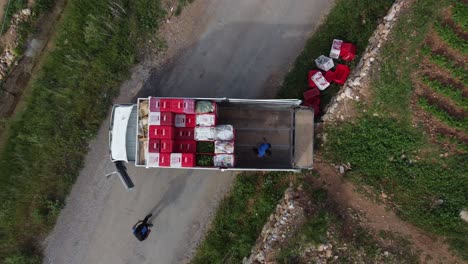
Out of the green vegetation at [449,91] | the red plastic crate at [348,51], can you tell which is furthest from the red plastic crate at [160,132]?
the green vegetation at [449,91]

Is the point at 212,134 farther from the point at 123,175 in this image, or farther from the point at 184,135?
the point at 123,175

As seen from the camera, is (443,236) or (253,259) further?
(253,259)

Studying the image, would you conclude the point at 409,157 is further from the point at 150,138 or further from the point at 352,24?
the point at 150,138

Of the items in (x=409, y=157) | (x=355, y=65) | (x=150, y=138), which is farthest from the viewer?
(x=355, y=65)

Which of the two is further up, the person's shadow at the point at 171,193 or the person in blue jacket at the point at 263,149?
the person in blue jacket at the point at 263,149

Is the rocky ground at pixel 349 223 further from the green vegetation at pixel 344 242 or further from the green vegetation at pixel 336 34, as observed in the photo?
the green vegetation at pixel 336 34

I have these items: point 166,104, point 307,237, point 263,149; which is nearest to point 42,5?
point 166,104

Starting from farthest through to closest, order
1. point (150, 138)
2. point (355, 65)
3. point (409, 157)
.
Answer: point (355, 65), point (409, 157), point (150, 138)

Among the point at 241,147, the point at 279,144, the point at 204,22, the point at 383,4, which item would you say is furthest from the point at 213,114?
the point at 383,4
